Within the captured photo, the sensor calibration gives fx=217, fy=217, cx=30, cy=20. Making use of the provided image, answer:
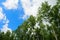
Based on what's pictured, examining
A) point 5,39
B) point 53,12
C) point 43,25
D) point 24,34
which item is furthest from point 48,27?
point 5,39

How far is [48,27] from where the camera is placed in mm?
54156

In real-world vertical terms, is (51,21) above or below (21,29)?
below

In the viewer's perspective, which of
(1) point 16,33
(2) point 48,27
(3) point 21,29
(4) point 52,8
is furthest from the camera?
(1) point 16,33

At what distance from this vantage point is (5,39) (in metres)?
66.5

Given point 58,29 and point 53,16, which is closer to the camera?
point 53,16

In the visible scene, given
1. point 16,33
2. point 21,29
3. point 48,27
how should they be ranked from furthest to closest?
point 16,33 → point 21,29 → point 48,27

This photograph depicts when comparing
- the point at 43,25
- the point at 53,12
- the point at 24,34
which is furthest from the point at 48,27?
the point at 24,34

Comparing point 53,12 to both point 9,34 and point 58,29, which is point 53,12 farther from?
point 9,34

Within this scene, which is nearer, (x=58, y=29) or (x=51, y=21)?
(x=51, y=21)

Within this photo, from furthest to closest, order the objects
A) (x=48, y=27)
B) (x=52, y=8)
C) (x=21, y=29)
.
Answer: (x=21, y=29), (x=48, y=27), (x=52, y=8)

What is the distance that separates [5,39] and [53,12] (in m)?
21.6

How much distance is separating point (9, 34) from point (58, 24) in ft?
64.7

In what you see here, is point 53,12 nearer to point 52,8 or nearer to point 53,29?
point 52,8

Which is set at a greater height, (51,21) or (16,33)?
(16,33)
